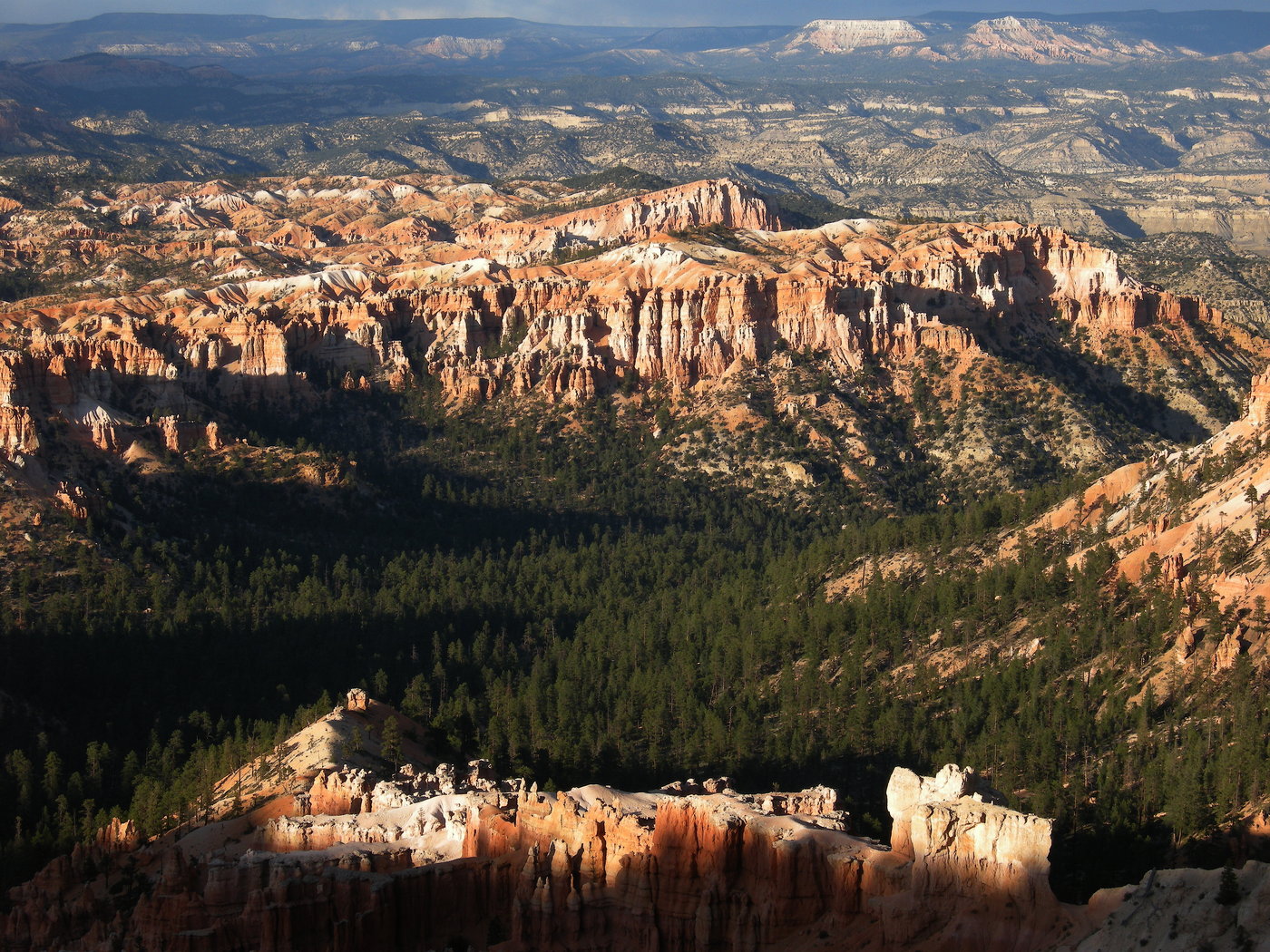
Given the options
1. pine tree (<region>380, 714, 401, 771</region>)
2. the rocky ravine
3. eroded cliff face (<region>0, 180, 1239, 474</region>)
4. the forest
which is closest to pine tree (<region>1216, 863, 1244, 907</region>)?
the rocky ravine

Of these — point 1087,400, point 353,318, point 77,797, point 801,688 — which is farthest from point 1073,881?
point 353,318

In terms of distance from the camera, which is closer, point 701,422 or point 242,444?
point 242,444

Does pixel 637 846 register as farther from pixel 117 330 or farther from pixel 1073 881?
pixel 117 330

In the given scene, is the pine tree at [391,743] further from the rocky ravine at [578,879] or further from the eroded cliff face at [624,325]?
the eroded cliff face at [624,325]

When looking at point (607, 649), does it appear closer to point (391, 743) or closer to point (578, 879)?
point (391, 743)

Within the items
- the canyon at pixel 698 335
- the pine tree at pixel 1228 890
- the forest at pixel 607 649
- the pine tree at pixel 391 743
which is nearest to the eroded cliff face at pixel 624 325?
the canyon at pixel 698 335

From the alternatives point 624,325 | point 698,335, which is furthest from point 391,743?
point 624,325
